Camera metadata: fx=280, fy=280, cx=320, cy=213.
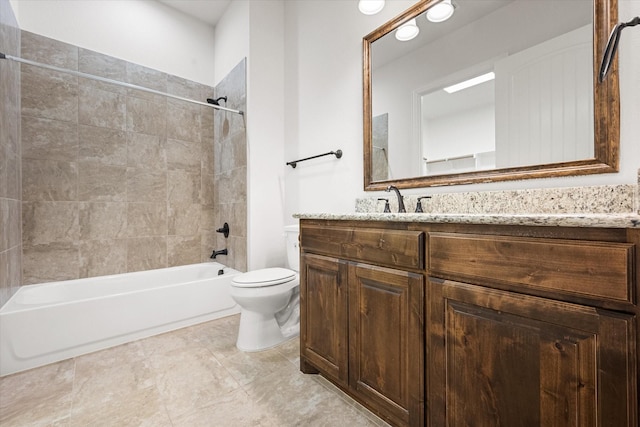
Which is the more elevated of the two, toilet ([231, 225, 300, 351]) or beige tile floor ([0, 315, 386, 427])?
toilet ([231, 225, 300, 351])

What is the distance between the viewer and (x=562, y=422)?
650 mm

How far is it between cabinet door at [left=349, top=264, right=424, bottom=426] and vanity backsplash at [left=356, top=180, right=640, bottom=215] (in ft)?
1.85

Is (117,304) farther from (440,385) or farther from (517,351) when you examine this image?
(517,351)

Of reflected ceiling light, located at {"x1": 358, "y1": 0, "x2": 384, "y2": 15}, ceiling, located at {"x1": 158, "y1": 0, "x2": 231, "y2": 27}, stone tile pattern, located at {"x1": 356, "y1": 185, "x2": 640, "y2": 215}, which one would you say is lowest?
stone tile pattern, located at {"x1": 356, "y1": 185, "x2": 640, "y2": 215}

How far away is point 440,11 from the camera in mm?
1426

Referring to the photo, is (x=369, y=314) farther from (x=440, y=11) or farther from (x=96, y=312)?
(x=96, y=312)

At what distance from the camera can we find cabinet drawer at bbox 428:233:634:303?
22.9 inches

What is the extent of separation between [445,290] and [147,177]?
8.77ft

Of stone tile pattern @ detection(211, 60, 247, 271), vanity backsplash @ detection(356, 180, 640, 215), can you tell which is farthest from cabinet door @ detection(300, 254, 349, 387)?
stone tile pattern @ detection(211, 60, 247, 271)

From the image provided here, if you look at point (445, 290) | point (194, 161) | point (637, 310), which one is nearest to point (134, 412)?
point (445, 290)

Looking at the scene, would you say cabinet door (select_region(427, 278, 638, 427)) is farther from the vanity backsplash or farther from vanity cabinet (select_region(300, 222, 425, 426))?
the vanity backsplash

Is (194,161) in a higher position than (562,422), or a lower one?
higher

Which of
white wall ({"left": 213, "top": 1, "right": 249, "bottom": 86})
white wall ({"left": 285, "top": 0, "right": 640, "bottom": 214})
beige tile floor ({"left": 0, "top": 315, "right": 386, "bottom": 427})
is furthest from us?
white wall ({"left": 213, "top": 1, "right": 249, "bottom": 86})

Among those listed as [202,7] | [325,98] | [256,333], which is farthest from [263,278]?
[202,7]
